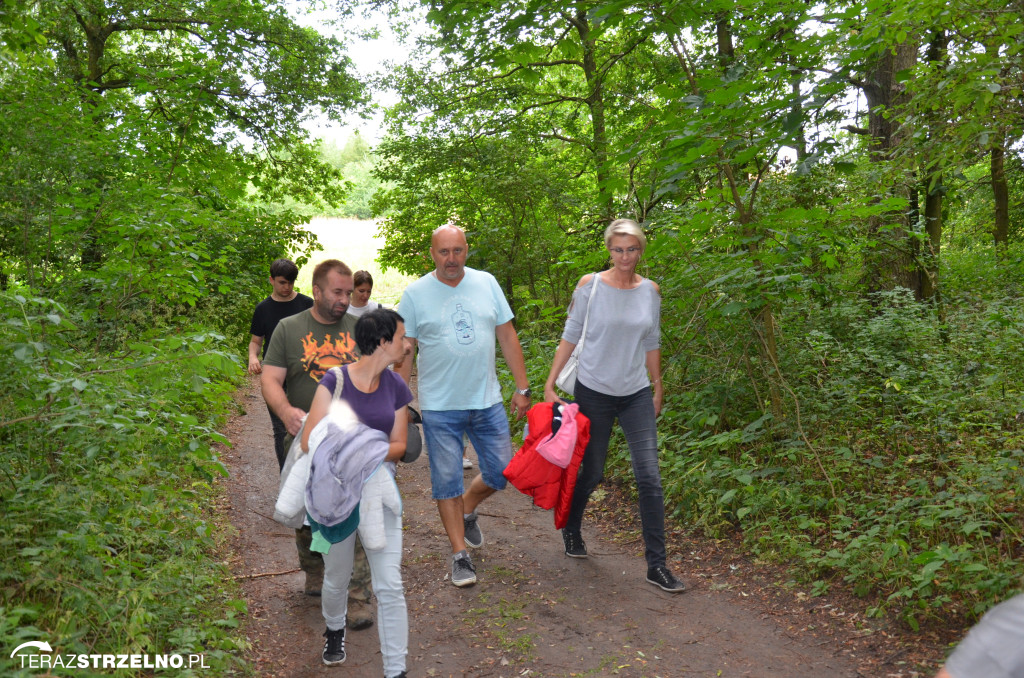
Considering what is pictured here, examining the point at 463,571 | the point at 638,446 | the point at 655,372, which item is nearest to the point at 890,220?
the point at 655,372

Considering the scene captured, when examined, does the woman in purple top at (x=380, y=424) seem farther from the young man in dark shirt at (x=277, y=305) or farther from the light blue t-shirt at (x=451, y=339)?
the young man in dark shirt at (x=277, y=305)

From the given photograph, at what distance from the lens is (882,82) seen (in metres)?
9.42

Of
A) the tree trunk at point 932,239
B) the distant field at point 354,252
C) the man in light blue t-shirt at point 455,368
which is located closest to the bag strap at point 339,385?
the man in light blue t-shirt at point 455,368

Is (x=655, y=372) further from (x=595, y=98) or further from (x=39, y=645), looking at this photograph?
(x=595, y=98)

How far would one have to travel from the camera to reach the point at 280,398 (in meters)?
4.33

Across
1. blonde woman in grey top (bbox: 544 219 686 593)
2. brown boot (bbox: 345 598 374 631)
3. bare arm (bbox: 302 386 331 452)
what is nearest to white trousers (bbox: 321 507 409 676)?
bare arm (bbox: 302 386 331 452)

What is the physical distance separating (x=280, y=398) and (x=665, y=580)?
8.97ft

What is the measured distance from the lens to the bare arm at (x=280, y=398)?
4.11 metres

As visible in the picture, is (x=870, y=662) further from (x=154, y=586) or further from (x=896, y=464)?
(x=154, y=586)

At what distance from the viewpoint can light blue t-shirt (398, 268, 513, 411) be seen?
191 inches

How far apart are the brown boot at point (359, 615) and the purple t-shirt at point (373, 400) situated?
1.43m

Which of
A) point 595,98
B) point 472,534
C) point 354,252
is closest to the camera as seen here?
point 472,534

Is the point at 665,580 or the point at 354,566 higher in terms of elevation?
the point at 354,566

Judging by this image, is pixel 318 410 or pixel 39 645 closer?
pixel 39 645
